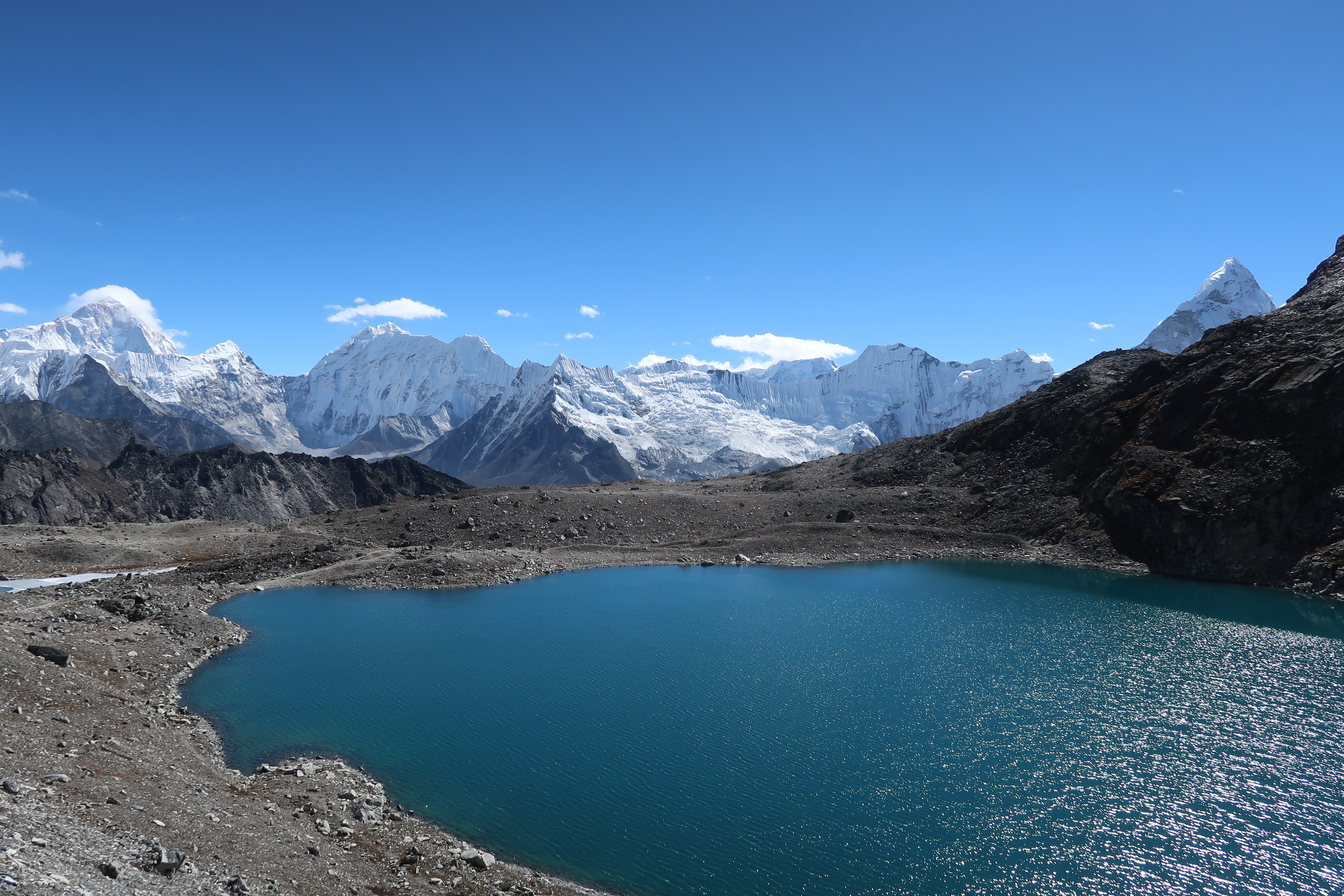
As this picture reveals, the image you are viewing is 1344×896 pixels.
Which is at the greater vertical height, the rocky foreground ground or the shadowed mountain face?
the shadowed mountain face

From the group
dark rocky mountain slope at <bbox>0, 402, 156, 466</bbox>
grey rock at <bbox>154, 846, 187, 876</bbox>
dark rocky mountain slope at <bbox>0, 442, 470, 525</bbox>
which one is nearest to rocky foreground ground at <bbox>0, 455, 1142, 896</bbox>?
grey rock at <bbox>154, 846, 187, 876</bbox>

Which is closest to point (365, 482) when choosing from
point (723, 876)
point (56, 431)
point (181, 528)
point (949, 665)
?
point (181, 528)

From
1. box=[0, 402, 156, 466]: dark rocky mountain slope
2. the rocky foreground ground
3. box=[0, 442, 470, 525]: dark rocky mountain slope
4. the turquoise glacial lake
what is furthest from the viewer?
box=[0, 402, 156, 466]: dark rocky mountain slope

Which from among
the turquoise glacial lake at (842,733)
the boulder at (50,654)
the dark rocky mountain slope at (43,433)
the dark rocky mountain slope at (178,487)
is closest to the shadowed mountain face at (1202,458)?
the turquoise glacial lake at (842,733)

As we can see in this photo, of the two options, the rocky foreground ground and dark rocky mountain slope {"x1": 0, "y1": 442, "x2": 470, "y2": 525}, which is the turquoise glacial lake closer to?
the rocky foreground ground

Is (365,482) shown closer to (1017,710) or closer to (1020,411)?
(1020,411)

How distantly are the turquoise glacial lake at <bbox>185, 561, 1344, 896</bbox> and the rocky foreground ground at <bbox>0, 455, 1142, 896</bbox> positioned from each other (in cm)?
272

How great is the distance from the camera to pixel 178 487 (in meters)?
115

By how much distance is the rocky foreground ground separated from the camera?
711 inches

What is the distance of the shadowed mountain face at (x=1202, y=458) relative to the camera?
58.9 m

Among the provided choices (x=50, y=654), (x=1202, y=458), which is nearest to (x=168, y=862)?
(x=50, y=654)

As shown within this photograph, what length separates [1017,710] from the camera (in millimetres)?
32938

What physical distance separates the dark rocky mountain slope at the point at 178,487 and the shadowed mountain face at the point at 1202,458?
324 feet

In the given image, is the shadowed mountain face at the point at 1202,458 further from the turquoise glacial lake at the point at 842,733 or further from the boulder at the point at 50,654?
the boulder at the point at 50,654
